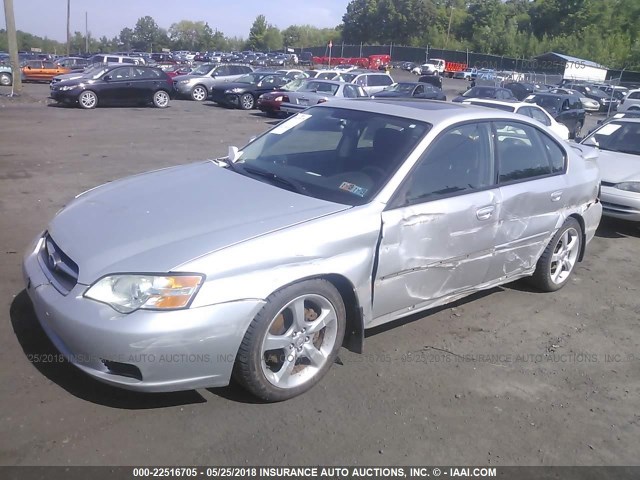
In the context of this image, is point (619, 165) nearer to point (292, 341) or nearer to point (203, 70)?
point (292, 341)

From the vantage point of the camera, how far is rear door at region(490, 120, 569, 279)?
14.6ft

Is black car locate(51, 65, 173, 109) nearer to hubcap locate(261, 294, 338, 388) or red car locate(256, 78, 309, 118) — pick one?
red car locate(256, 78, 309, 118)

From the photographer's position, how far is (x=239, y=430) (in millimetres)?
3055

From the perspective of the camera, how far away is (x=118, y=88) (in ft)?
68.9

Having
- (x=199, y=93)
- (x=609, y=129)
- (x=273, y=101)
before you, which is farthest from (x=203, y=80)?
(x=609, y=129)

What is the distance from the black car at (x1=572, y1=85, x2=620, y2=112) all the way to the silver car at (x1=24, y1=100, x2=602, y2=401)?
34335mm

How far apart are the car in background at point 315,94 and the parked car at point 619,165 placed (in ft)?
36.6

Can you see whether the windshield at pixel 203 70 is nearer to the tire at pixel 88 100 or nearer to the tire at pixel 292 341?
the tire at pixel 88 100

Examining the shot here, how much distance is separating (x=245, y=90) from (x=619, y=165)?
17389mm

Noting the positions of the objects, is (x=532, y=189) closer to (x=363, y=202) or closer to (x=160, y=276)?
(x=363, y=202)

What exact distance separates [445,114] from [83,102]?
734 inches

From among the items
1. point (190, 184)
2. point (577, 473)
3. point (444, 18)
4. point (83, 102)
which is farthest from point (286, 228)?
point (444, 18)

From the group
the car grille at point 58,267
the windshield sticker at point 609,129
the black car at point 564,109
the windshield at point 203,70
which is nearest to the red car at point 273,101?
the windshield at point 203,70

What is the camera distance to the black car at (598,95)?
3510cm
